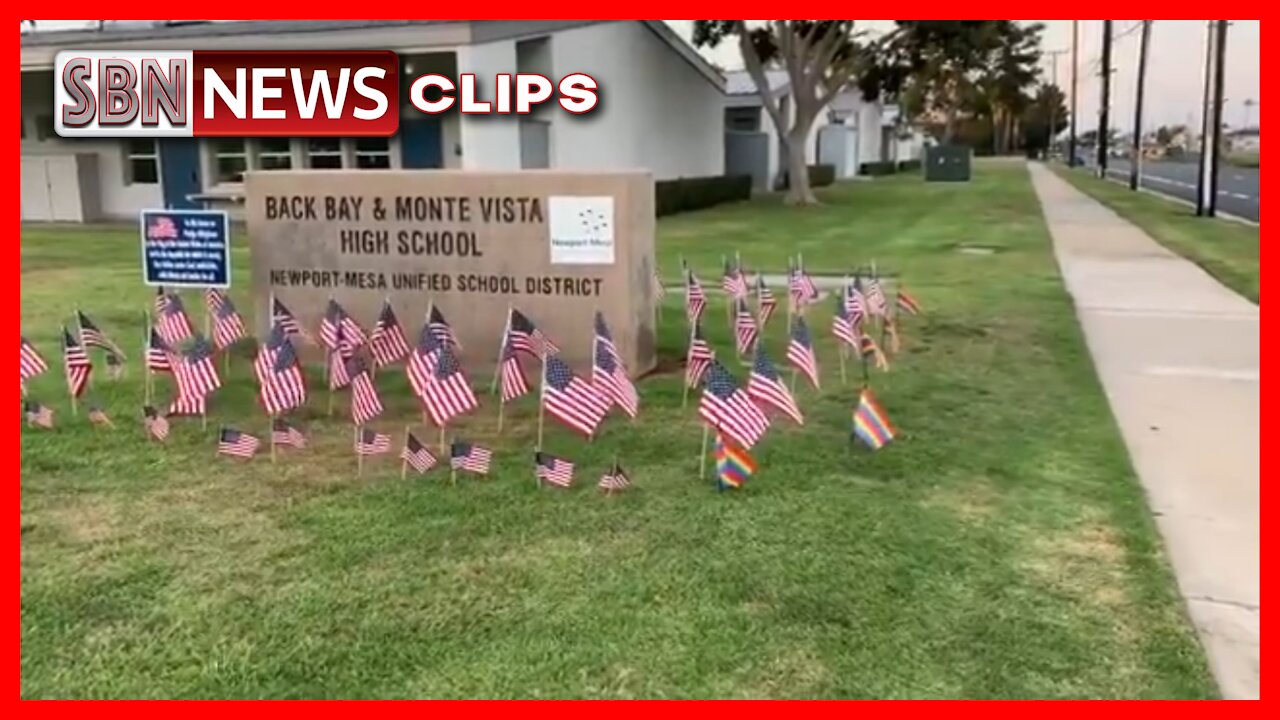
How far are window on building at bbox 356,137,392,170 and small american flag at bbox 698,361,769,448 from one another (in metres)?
17.7

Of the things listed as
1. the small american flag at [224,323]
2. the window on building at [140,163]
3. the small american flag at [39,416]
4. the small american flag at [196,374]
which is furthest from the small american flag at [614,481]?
the window on building at [140,163]

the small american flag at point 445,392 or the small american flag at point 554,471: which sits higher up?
the small american flag at point 445,392

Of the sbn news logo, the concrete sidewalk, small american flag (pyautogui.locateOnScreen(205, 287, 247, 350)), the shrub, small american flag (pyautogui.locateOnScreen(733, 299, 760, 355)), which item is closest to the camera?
the concrete sidewalk

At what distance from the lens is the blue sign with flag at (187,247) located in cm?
762

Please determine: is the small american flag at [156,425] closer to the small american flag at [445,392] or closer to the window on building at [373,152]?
the small american flag at [445,392]

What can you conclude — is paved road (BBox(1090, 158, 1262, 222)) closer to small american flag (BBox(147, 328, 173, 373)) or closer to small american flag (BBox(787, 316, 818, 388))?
small american flag (BBox(787, 316, 818, 388))

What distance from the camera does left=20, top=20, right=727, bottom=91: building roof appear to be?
18.3m

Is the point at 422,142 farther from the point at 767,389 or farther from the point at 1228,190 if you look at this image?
the point at 1228,190

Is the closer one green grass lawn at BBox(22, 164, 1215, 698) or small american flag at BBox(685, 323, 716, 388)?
green grass lawn at BBox(22, 164, 1215, 698)

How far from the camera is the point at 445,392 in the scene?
18.6 feet

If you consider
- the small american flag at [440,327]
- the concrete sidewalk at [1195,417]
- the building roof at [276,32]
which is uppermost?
the building roof at [276,32]

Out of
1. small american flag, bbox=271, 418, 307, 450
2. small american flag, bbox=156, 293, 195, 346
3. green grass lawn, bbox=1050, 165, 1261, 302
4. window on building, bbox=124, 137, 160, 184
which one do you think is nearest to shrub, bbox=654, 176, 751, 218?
green grass lawn, bbox=1050, 165, 1261, 302

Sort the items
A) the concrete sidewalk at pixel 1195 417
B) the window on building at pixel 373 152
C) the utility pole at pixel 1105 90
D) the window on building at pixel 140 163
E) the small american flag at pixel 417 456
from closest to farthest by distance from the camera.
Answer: the concrete sidewalk at pixel 1195 417
the small american flag at pixel 417 456
the window on building at pixel 373 152
the window on building at pixel 140 163
the utility pole at pixel 1105 90

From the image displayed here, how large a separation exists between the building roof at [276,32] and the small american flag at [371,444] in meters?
13.8
